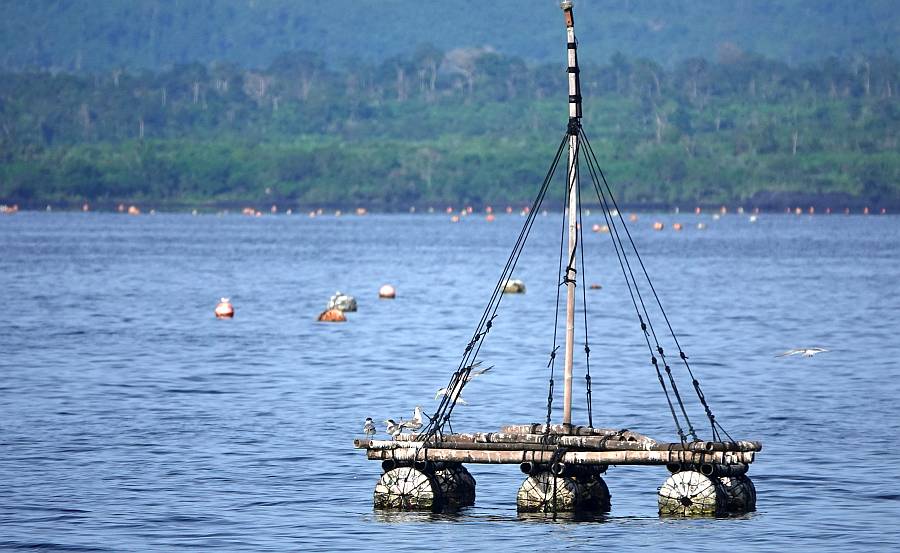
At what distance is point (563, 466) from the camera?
108ft

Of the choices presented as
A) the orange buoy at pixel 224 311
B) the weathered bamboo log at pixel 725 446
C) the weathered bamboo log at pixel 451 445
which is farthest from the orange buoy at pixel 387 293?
the weathered bamboo log at pixel 725 446

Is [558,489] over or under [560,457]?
under

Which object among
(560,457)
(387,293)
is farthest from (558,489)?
(387,293)

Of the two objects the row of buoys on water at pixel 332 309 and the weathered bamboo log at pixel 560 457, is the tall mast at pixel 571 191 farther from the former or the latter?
the row of buoys on water at pixel 332 309

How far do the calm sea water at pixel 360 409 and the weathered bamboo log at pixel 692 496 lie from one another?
15.0 inches

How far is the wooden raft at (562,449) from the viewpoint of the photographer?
3234 cm

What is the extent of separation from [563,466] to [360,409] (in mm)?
16691

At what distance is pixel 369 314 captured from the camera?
91062 millimetres

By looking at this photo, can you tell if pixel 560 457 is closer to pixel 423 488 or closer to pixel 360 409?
pixel 423 488

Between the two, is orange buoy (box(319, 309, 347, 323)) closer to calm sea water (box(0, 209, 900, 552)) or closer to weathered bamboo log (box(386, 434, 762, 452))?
calm sea water (box(0, 209, 900, 552))

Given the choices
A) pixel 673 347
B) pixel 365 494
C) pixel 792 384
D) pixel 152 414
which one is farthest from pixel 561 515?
pixel 673 347

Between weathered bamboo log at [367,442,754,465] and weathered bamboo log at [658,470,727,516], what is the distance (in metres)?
0.57

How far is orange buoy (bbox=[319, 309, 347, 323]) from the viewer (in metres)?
84.9

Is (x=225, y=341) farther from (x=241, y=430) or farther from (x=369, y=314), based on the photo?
(x=241, y=430)
